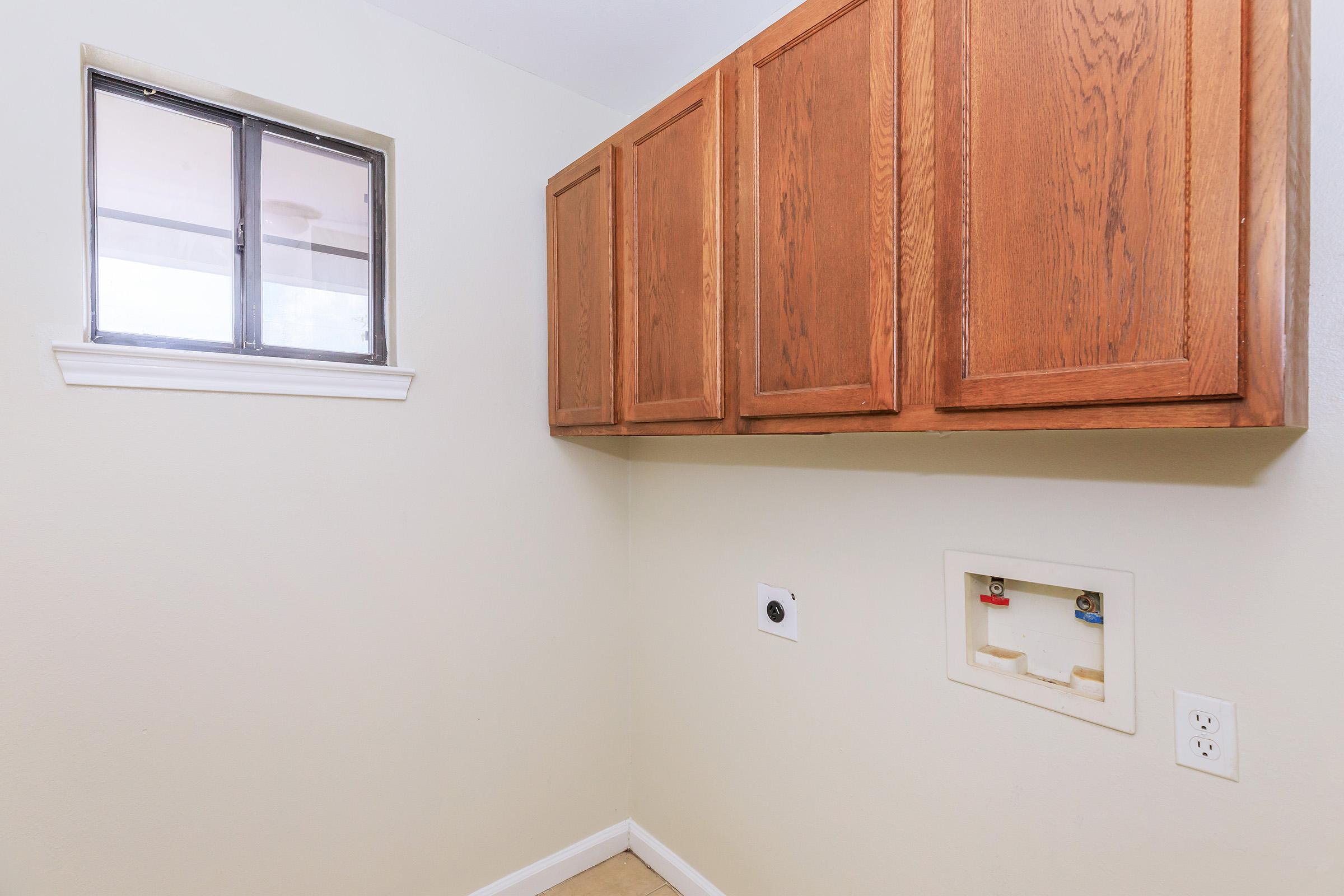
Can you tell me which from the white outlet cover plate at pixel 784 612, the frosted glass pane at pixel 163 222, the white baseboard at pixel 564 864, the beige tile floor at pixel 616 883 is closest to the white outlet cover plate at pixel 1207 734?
the white outlet cover plate at pixel 784 612

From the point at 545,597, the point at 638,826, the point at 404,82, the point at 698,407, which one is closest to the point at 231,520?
the point at 545,597

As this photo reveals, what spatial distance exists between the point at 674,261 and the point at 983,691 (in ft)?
3.71

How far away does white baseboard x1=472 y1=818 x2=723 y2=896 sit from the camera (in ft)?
6.21

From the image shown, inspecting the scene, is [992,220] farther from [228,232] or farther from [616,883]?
[616,883]

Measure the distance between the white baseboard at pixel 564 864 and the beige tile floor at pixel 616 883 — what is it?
0.02m

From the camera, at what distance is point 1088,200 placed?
0.83 m

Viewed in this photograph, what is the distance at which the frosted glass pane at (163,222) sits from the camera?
4.62ft

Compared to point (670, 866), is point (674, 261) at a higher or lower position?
higher

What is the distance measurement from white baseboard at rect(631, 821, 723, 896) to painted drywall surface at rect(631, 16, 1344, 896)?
0.13ft

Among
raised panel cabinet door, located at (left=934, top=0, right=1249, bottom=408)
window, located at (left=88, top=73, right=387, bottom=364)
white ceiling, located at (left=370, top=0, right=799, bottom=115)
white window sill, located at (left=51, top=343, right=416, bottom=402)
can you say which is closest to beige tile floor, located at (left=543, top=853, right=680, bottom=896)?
white window sill, located at (left=51, top=343, right=416, bottom=402)

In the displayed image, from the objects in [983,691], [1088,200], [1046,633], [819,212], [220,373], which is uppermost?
[819,212]

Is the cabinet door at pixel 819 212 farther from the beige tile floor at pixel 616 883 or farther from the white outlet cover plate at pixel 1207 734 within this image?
the beige tile floor at pixel 616 883

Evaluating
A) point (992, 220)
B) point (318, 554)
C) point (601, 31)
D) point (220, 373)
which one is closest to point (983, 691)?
point (992, 220)

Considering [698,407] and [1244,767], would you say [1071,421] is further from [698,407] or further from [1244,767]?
[698,407]
